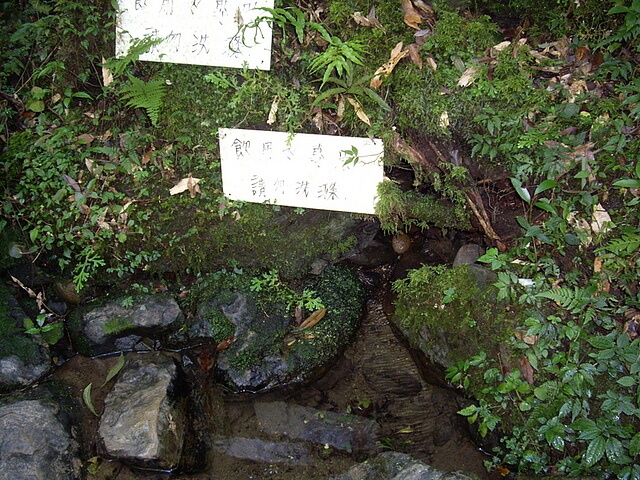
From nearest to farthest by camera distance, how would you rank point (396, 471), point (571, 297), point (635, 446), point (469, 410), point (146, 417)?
point (635, 446) < point (396, 471) < point (571, 297) < point (469, 410) < point (146, 417)

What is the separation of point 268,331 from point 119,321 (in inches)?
54.8

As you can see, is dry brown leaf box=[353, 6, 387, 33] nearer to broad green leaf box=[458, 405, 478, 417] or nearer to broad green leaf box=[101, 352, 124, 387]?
broad green leaf box=[458, 405, 478, 417]

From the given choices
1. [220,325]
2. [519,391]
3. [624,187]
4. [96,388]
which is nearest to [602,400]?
[519,391]

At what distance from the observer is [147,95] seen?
4332mm

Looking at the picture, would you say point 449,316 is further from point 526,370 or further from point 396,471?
point 396,471

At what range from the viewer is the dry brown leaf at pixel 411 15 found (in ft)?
13.8

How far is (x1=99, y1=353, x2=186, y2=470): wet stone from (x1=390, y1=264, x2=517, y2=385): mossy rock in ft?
6.99

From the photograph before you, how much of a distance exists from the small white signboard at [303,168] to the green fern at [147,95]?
59 centimetres

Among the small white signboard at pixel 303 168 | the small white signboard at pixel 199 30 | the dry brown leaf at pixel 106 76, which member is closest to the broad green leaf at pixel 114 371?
the small white signboard at pixel 303 168

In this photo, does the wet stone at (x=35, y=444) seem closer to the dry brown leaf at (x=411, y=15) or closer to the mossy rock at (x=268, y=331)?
the mossy rock at (x=268, y=331)

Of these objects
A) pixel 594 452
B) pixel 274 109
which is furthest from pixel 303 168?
pixel 594 452

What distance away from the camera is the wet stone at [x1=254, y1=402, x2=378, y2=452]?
4246 mm

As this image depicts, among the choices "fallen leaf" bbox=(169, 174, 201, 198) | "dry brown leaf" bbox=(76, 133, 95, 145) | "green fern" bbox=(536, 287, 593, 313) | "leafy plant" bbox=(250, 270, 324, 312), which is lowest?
"leafy plant" bbox=(250, 270, 324, 312)

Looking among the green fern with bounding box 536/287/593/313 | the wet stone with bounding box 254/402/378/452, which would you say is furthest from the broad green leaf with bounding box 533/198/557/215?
the wet stone with bounding box 254/402/378/452
